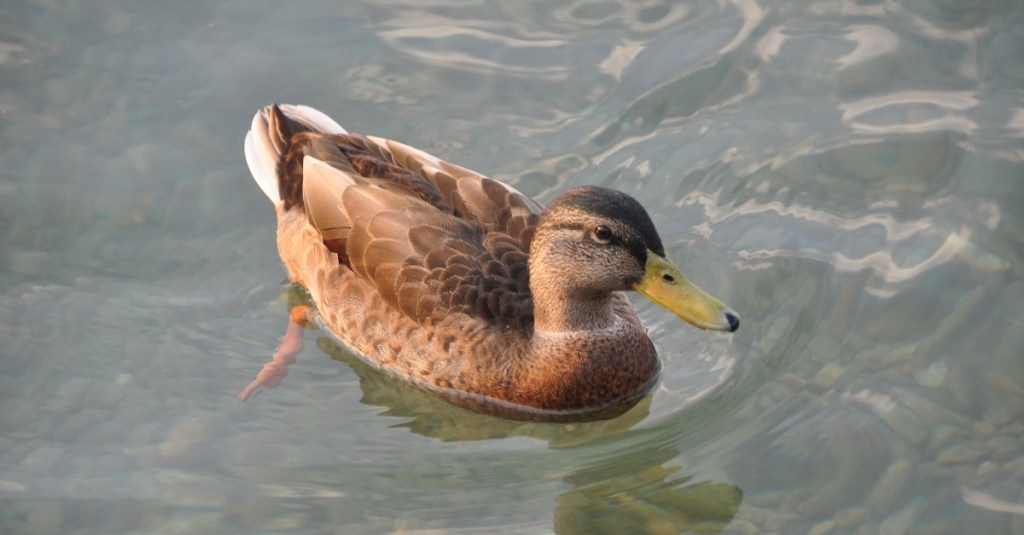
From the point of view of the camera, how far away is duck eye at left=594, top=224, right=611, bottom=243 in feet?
20.3

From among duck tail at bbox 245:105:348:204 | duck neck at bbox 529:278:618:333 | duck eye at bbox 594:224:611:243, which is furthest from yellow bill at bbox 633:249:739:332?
duck tail at bbox 245:105:348:204

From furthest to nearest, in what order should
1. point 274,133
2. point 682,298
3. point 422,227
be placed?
1. point 274,133
2. point 422,227
3. point 682,298

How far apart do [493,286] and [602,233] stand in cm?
82

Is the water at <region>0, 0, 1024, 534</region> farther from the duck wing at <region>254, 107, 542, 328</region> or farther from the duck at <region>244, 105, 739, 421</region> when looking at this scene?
the duck wing at <region>254, 107, 542, 328</region>

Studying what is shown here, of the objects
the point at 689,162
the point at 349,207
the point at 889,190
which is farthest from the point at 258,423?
the point at 889,190

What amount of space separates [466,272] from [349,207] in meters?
0.88

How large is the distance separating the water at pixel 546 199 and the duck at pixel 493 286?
0.72 ft

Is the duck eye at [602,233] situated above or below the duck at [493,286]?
above

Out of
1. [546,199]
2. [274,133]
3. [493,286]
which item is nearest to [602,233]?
[493,286]

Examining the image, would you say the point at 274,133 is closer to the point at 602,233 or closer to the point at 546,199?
the point at 546,199

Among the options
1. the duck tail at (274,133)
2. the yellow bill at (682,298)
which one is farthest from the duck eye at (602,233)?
the duck tail at (274,133)

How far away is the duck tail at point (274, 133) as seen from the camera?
26.0 feet

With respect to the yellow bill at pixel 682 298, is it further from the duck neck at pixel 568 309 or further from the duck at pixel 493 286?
the duck neck at pixel 568 309

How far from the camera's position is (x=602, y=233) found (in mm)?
6215
